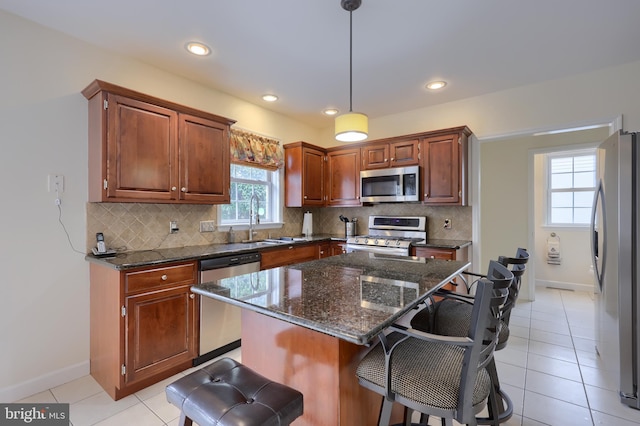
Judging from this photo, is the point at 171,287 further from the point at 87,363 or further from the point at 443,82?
the point at 443,82

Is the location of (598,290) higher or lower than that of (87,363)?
higher

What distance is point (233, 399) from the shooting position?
110 cm

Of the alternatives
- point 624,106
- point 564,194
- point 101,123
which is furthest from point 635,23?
point 101,123

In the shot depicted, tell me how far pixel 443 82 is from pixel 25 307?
13.7 feet

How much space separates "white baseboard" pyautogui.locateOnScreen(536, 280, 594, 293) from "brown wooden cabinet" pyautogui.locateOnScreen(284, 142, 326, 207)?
410 centimetres

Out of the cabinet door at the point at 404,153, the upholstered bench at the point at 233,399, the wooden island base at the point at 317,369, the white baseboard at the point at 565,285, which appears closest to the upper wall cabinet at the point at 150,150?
the wooden island base at the point at 317,369

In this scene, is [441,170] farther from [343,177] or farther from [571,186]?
[571,186]

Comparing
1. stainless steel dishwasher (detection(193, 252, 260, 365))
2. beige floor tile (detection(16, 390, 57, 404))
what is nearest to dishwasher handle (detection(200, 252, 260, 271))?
stainless steel dishwasher (detection(193, 252, 260, 365))

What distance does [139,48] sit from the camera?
99.9 inches

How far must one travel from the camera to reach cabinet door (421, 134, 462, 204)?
347 cm

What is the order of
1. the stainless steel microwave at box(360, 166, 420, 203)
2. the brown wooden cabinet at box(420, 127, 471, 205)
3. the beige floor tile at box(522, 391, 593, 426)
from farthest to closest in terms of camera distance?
the stainless steel microwave at box(360, 166, 420, 203) → the brown wooden cabinet at box(420, 127, 471, 205) → the beige floor tile at box(522, 391, 593, 426)

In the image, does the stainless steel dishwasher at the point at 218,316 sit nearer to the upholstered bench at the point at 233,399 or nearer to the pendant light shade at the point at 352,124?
the upholstered bench at the point at 233,399

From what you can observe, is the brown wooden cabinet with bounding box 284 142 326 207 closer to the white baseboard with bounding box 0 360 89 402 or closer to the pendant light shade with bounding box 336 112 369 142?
the pendant light shade with bounding box 336 112 369 142

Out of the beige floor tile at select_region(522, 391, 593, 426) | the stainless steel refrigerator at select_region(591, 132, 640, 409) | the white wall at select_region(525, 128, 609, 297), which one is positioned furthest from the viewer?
the white wall at select_region(525, 128, 609, 297)
